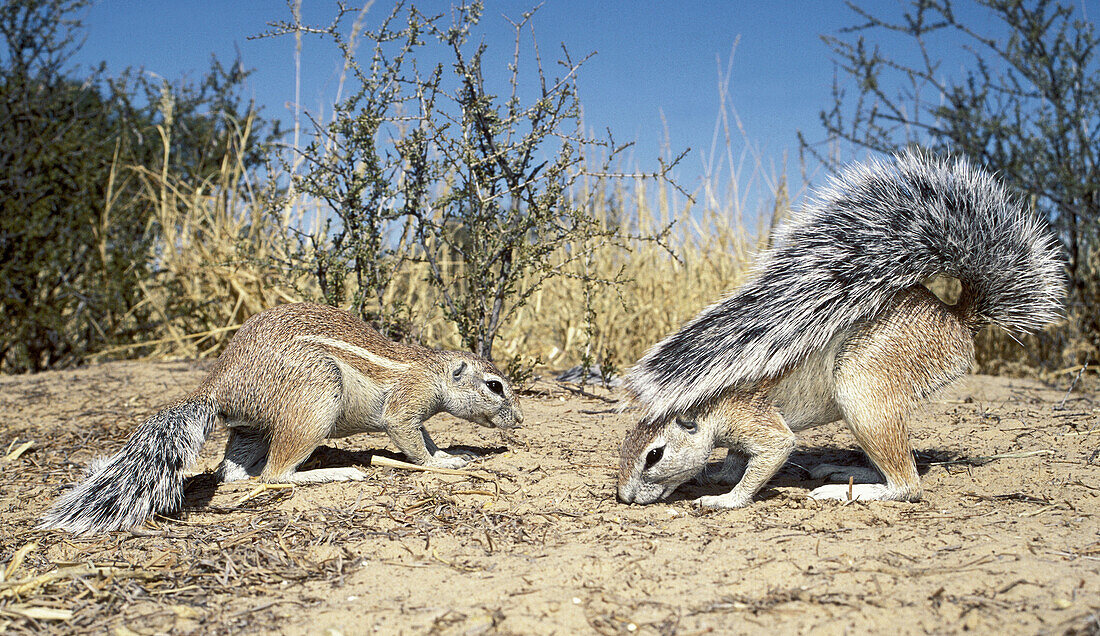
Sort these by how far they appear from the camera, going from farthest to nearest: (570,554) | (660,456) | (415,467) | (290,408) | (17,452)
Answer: (17,452), (415,467), (290,408), (660,456), (570,554)

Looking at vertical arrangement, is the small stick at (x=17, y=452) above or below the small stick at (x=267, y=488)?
below

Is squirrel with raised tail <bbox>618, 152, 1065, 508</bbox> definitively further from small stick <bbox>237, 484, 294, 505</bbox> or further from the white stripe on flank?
small stick <bbox>237, 484, 294, 505</bbox>

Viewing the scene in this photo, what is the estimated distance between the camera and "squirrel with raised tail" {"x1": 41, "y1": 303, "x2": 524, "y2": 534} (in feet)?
11.8

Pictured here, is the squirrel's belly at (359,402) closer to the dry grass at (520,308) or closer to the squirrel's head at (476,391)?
the squirrel's head at (476,391)

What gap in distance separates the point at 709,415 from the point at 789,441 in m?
0.37

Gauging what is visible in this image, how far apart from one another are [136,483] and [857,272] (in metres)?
3.27

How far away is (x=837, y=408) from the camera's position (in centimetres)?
376

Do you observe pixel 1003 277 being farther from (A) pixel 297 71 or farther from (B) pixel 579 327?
(A) pixel 297 71

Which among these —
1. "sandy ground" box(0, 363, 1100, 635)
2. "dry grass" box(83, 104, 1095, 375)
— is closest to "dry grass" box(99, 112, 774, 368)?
"dry grass" box(83, 104, 1095, 375)

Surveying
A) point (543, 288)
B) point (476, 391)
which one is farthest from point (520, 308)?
point (476, 391)

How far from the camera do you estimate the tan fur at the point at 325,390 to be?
3928 millimetres

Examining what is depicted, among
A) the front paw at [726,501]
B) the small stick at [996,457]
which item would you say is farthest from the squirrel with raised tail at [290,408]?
the small stick at [996,457]

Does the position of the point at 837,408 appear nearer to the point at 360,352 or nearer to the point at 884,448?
the point at 884,448

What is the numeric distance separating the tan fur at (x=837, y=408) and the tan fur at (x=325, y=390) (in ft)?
3.51
